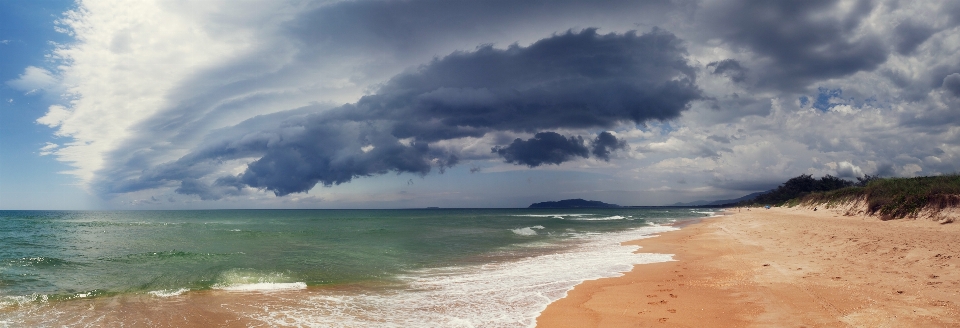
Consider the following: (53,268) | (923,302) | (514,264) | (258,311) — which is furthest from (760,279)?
(53,268)

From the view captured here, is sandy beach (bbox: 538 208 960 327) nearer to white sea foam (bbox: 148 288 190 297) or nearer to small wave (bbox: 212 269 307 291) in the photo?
small wave (bbox: 212 269 307 291)

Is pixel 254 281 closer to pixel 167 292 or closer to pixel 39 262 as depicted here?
pixel 167 292

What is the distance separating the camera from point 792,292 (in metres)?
9.91

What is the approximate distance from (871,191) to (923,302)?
3695 centimetres

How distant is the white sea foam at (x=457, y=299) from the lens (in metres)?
9.22

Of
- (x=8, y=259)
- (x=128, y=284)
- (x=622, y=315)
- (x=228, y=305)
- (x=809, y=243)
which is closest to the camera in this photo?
(x=622, y=315)

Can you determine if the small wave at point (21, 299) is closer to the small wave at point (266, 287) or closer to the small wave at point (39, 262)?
the small wave at point (266, 287)

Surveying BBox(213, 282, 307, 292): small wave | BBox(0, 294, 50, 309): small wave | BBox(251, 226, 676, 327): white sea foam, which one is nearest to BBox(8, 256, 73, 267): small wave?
BBox(0, 294, 50, 309): small wave

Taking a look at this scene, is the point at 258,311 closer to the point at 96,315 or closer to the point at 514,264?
the point at 96,315

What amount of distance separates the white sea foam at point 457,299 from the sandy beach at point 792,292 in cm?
82

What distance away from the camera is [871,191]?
119 feet

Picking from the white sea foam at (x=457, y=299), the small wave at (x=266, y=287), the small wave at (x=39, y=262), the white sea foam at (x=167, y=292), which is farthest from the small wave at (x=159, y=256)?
the white sea foam at (x=457, y=299)

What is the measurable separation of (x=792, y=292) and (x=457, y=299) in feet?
24.9

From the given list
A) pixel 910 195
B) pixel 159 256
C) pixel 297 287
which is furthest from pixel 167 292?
pixel 910 195
